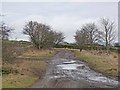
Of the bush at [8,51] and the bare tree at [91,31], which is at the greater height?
the bare tree at [91,31]

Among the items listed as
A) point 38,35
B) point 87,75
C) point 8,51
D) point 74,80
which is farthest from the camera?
point 38,35

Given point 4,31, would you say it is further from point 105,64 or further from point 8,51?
point 105,64

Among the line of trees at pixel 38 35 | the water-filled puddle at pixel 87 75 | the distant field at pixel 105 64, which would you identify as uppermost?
the line of trees at pixel 38 35

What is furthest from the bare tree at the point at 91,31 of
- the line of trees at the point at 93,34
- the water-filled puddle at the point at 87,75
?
the water-filled puddle at the point at 87,75

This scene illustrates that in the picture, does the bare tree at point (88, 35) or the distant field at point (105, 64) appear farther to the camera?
the bare tree at point (88, 35)

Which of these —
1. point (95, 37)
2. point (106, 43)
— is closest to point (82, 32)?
point (95, 37)

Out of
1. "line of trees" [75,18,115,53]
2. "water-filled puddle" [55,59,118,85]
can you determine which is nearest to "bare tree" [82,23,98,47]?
"line of trees" [75,18,115,53]

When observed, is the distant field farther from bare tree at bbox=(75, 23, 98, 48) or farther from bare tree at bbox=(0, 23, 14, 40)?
bare tree at bbox=(75, 23, 98, 48)

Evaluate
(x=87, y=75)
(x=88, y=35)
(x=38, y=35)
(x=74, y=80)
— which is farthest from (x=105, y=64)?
(x=88, y=35)

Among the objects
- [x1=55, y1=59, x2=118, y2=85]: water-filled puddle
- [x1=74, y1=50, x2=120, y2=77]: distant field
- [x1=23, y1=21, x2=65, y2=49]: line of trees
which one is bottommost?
[x1=55, y1=59, x2=118, y2=85]: water-filled puddle

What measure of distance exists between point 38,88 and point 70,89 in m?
1.67

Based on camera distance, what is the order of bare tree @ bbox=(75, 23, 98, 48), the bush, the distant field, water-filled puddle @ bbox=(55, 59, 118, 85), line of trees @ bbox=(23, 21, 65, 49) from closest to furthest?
water-filled puddle @ bbox=(55, 59, 118, 85) < the bush < the distant field < line of trees @ bbox=(23, 21, 65, 49) < bare tree @ bbox=(75, 23, 98, 48)

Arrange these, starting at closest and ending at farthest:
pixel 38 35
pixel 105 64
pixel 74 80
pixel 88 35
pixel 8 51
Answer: pixel 74 80 < pixel 8 51 < pixel 105 64 < pixel 38 35 < pixel 88 35

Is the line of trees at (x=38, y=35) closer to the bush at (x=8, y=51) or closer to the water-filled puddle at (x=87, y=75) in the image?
the water-filled puddle at (x=87, y=75)
